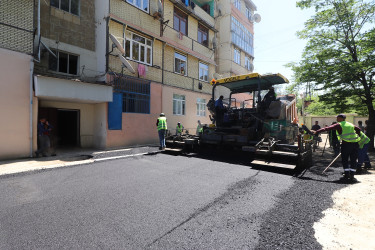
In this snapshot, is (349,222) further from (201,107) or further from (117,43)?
(201,107)

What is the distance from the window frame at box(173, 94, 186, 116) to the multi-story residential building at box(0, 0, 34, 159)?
8424mm

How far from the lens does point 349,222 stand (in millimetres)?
2922

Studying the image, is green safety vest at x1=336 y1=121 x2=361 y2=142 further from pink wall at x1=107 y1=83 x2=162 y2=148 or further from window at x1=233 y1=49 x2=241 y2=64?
window at x1=233 y1=49 x2=241 y2=64

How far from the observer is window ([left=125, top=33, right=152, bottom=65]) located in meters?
11.5

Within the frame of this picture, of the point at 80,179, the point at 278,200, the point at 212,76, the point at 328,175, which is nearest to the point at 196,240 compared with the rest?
the point at 278,200

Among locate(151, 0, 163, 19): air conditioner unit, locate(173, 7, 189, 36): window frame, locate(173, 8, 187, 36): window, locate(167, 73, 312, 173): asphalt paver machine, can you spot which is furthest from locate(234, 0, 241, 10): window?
locate(167, 73, 312, 173): asphalt paver machine

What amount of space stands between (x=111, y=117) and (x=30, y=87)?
3.47 metres

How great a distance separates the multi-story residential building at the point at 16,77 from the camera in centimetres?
715

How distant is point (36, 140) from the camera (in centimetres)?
796

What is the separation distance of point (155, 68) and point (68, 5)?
536cm

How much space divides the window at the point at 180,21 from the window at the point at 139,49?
3352mm

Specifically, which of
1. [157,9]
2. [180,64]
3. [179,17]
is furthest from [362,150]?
[179,17]

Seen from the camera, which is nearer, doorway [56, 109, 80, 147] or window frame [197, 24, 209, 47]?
doorway [56, 109, 80, 147]

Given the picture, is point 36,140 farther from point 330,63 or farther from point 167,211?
point 330,63
